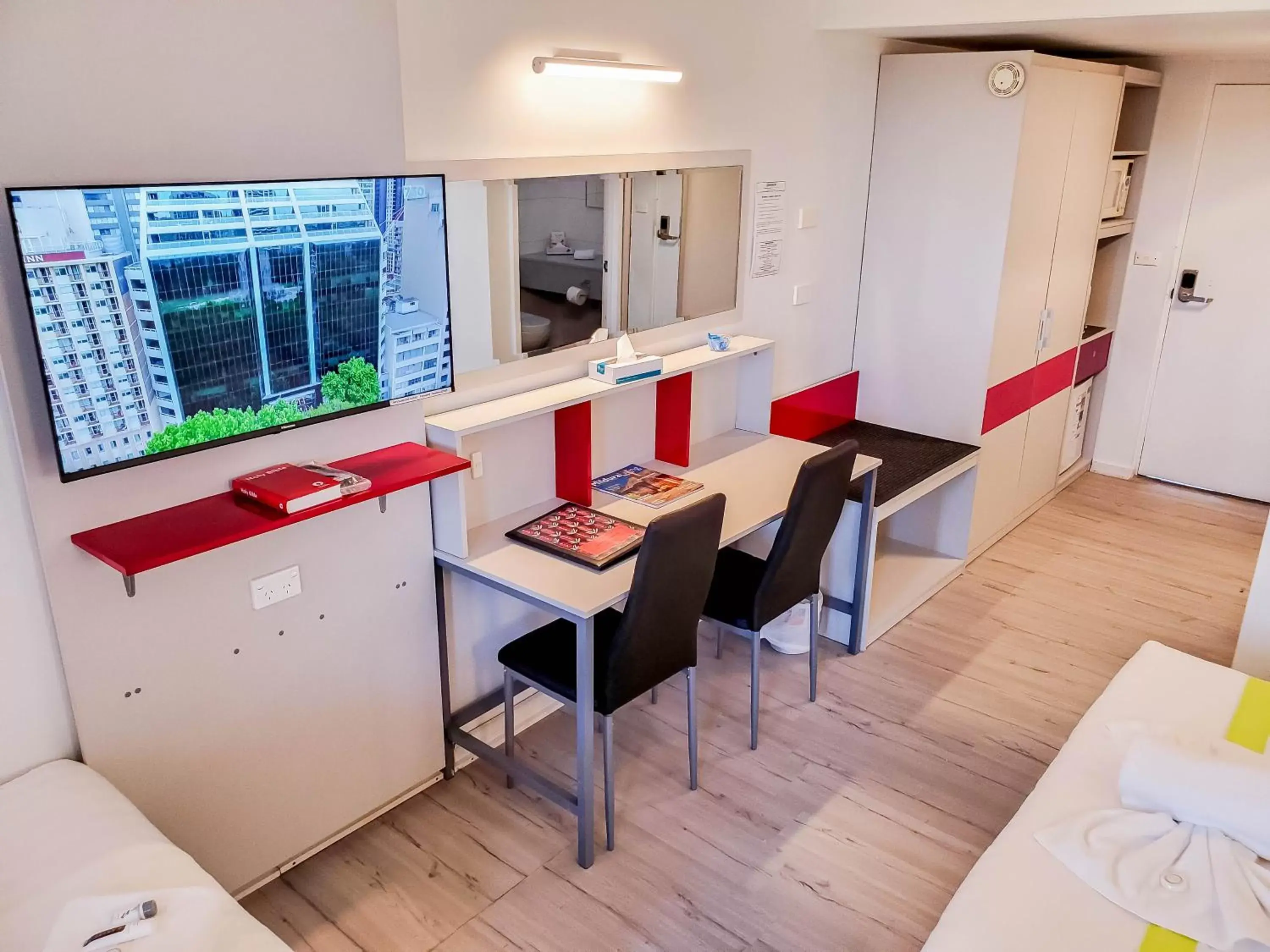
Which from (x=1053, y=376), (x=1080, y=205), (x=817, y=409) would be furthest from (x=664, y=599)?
(x=1080, y=205)

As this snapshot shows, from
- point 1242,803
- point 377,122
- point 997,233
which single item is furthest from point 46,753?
point 997,233

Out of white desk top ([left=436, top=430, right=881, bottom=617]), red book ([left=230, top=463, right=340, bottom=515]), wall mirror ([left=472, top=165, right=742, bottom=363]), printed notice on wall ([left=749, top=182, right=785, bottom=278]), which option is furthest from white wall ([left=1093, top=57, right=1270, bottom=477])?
red book ([left=230, top=463, right=340, bottom=515])

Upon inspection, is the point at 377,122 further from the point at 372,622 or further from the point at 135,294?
the point at 372,622

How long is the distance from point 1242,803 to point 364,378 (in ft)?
6.73

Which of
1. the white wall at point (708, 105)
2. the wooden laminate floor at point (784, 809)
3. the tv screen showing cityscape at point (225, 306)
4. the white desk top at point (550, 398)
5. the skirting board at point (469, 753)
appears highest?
the white wall at point (708, 105)

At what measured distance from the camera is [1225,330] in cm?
496

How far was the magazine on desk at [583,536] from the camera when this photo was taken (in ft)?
8.59

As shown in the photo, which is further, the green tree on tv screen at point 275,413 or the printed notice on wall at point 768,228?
the printed notice on wall at point 768,228

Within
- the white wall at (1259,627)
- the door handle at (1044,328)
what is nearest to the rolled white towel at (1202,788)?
the white wall at (1259,627)

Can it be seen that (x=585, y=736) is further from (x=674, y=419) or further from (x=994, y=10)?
(x=994, y=10)

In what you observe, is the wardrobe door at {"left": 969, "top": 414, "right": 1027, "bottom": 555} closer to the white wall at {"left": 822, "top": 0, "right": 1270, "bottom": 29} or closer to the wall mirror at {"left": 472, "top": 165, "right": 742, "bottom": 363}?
the wall mirror at {"left": 472, "top": 165, "right": 742, "bottom": 363}

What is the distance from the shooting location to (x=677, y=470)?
334cm

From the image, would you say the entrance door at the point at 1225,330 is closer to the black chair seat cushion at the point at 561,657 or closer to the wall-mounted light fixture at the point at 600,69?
the wall-mounted light fixture at the point at 600,69

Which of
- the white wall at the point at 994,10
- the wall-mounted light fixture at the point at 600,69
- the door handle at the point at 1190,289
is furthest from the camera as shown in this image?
the door handle at the point at 1190,289
